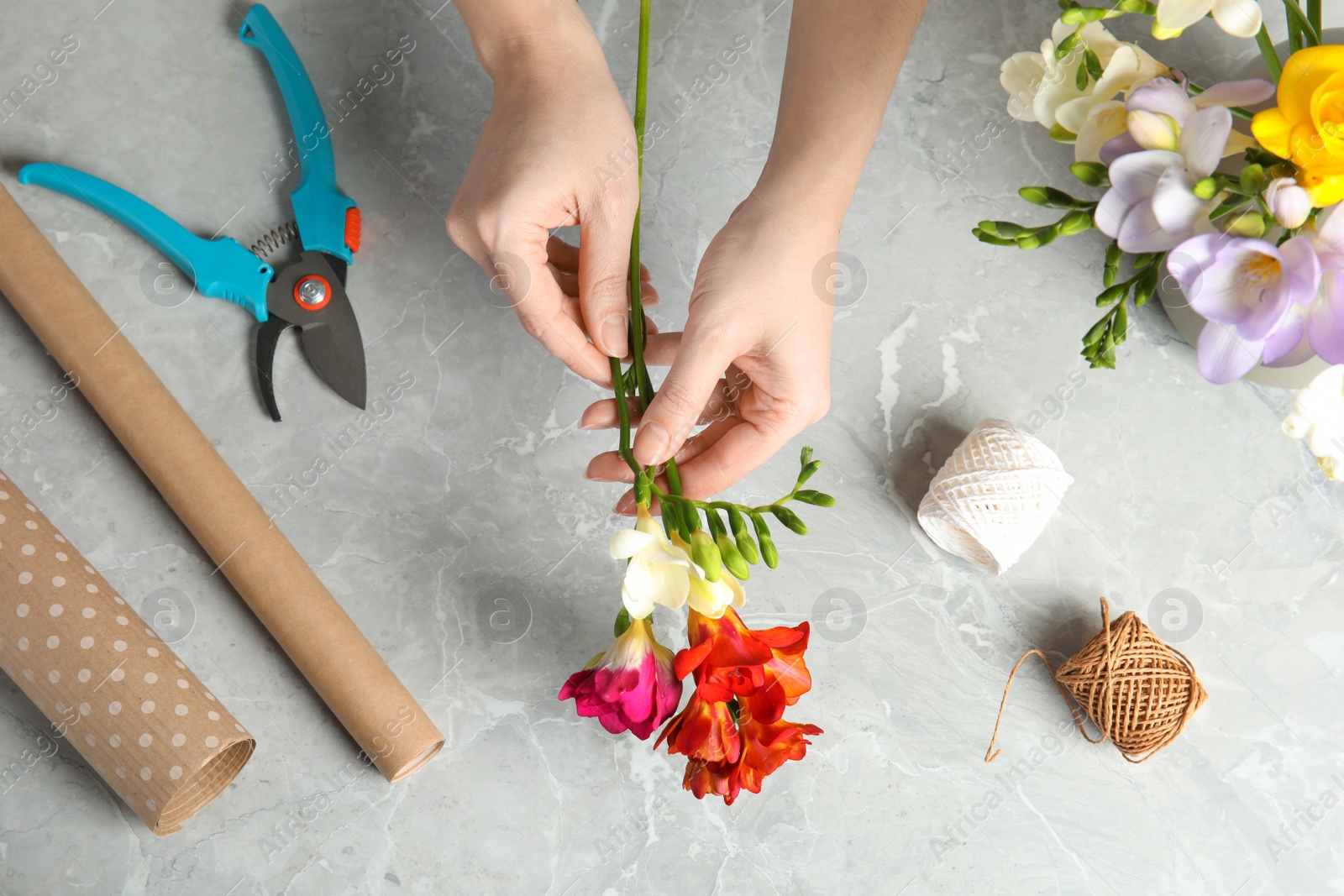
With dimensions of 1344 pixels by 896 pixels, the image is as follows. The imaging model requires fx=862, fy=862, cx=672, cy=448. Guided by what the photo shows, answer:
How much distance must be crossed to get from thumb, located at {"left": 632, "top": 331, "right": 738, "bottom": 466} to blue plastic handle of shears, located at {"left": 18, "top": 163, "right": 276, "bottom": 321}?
0.37 metres

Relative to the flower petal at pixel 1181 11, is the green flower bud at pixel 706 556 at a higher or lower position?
lower

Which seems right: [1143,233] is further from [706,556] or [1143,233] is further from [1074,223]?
[706,556]

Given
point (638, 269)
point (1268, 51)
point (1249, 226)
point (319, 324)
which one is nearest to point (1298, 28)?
point (1268, 51)

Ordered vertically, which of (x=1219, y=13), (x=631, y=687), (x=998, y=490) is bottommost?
(x=998, y=490)

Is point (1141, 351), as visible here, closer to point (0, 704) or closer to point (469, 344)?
point (469, 344)

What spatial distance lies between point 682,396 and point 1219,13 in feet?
1.15

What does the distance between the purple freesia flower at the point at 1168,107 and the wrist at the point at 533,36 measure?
38 centimetres

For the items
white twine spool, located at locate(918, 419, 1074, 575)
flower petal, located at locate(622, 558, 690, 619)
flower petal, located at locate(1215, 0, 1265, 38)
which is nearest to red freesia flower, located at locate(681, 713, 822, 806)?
flower petal, located at locate(622, 558, 690, 619)

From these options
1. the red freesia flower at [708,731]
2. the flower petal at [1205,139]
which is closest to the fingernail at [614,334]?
the red freesia flower at [708,731]

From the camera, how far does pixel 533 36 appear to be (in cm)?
64

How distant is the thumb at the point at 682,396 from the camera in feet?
1.87

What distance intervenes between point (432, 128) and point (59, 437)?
41cm

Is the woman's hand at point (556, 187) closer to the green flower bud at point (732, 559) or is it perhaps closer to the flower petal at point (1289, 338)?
the green flower bud at point (732, 559)

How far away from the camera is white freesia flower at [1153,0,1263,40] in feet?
1.35
